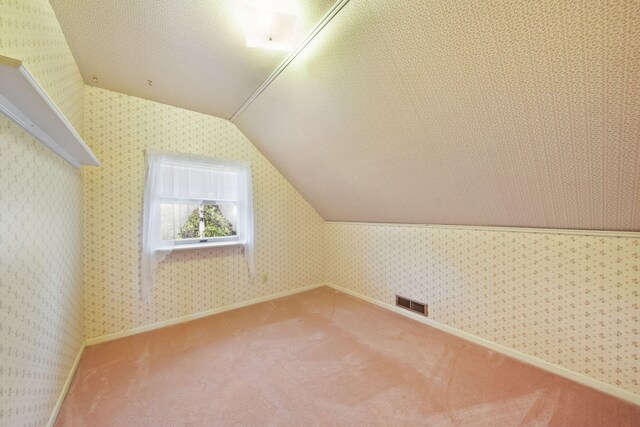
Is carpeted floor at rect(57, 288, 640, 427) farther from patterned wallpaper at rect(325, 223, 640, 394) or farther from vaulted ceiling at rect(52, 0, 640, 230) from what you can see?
vaulted ceiling at rect(52, 0, 640, 230)

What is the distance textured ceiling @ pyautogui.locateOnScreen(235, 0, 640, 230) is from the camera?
1.10 meters

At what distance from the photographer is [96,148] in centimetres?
237

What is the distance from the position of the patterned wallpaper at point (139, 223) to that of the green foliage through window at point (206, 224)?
23 cm

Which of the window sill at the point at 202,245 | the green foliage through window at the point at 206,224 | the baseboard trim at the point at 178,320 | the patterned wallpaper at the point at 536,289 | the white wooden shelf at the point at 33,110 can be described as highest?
the white wooden shelf at the point at 33,110

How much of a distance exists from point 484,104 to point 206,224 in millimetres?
2924

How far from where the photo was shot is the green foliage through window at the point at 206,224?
3.00 m

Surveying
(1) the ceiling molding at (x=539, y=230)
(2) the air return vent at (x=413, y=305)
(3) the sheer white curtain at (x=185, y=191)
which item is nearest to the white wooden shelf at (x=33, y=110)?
(3) the sheer white curtain at (x=185, y=191)

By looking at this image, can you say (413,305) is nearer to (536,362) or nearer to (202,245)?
(536,362)

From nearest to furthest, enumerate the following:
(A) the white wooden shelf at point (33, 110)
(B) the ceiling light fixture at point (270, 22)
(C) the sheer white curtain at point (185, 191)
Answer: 1. (A) the white wooden shelf at point (33, 110)
2. (B) the ceiling light fixture at point (270, 22)
3. (C) the sheer white curtain at point (185, 191)

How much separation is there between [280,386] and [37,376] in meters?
1.31

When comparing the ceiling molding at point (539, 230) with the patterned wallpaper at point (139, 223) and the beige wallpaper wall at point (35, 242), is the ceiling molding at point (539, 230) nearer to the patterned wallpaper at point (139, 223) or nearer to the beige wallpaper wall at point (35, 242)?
the patterned wallpaper at point (139, 223)

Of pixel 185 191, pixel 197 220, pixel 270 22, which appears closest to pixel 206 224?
pixel 197 220

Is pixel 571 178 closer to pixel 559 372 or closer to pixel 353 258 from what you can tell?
pixel 559 372

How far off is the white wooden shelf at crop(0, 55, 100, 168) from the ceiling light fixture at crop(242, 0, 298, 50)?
103cm
